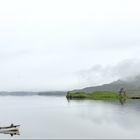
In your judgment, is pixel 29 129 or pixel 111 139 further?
pixel 29 129

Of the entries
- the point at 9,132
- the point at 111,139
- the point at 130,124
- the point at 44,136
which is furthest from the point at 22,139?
the point at 130,124

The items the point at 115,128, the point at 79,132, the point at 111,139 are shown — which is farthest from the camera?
the point at 115,128

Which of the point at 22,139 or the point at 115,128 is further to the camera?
the point at 115,128

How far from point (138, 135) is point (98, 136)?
7.70 meters

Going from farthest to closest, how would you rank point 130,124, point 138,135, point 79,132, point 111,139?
point 130,124 → point 79,132 → point 138,135 → point 111,139

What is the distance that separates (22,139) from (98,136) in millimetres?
14588

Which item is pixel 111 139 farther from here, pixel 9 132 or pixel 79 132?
pixel 9 132

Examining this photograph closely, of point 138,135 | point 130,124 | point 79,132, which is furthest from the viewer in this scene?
point 130,124

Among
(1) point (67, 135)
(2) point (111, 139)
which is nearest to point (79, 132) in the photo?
(1) point (67, 135)

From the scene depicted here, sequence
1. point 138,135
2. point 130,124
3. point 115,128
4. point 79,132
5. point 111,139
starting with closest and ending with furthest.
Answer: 1. point 111,139
2. point 138,135
3. point 79,132
4. point 115,128
5. point 130,124

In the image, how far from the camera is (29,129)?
8881 cm

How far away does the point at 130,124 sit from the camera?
94.1 meters

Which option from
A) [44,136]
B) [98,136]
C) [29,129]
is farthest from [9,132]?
[98,136]

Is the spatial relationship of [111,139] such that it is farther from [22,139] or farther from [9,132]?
[9,132]
